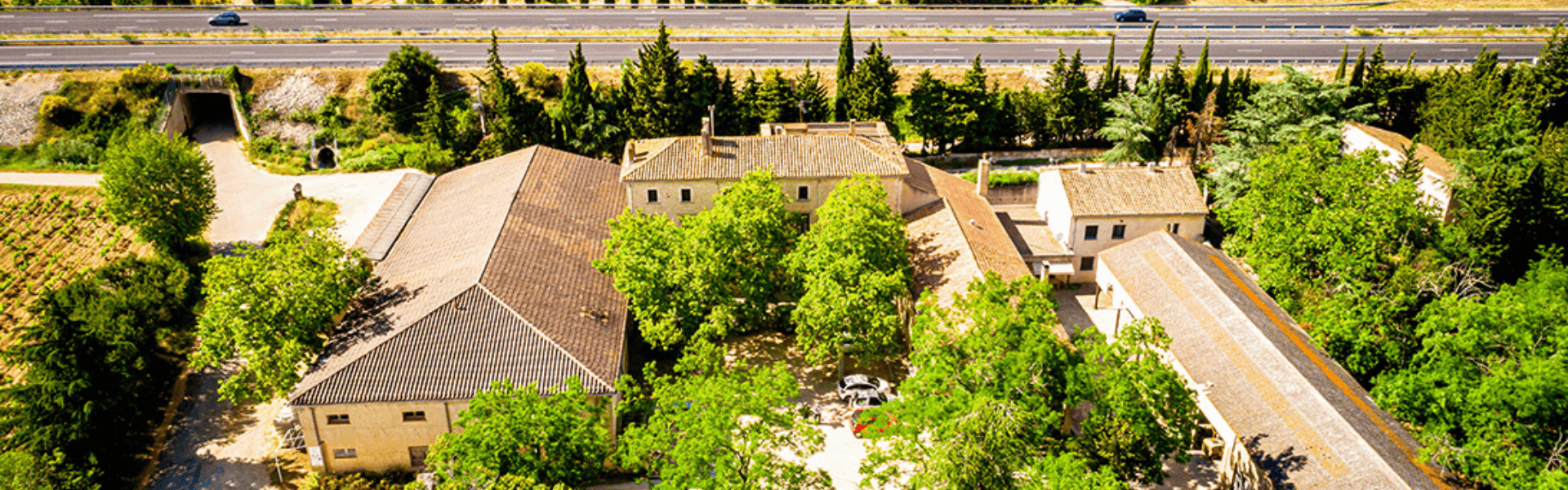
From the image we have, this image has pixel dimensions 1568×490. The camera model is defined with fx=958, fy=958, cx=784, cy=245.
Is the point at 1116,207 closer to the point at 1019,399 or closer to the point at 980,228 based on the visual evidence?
the point at 980,228

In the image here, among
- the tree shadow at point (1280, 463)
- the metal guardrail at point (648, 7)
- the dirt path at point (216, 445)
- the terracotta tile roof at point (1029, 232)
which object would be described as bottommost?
the dirt path at point (216, 445)

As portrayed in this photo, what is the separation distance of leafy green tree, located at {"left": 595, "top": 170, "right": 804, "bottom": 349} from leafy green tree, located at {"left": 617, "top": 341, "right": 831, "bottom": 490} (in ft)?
32.9

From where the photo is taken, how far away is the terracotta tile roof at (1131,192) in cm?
5253

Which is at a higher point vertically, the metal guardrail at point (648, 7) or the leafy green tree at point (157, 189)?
the metal guardrail at point (648, 7)

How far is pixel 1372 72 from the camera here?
69.9m

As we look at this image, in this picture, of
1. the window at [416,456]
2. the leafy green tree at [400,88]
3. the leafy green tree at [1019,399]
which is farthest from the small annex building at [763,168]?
the leafy green tree at [400,88]

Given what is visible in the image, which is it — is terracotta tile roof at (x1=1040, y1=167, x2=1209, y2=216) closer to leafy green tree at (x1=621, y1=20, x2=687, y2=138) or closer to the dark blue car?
leafy green tree at (x1=621, y1=20, x2=687, y2=138)

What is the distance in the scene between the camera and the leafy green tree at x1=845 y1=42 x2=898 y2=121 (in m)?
66.4

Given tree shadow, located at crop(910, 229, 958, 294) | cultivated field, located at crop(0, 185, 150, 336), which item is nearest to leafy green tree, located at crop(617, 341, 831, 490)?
tree shadow, located at crop(910, 229, 958, 294)

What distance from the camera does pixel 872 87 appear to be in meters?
66.8

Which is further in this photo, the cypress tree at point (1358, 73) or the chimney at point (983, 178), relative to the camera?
the cypress tree at point (1358, 73)

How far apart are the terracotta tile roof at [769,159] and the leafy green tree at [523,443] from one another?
2165 cm

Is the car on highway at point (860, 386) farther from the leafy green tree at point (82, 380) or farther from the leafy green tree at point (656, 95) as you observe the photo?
the leafy green tree at point (82, 380)

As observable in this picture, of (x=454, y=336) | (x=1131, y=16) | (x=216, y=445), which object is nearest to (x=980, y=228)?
(x=454, y=336)
